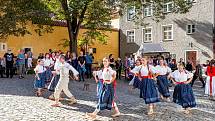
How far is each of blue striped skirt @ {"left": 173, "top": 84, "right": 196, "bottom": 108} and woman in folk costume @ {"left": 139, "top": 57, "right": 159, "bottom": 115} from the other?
94 centimetres

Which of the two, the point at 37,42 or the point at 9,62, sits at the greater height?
the point at 37,42

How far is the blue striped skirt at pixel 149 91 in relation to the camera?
11328 mm

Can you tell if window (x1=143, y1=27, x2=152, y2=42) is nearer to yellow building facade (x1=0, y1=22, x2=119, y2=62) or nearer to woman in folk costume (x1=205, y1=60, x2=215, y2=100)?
yellow building facade (x1=0, y1=22, x2=119, y2=62)

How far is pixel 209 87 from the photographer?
15805 mm

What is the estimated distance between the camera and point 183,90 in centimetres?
1195

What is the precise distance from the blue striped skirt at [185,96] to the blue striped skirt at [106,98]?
8.72 ft

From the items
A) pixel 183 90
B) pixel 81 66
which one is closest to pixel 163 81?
pixel 183 90

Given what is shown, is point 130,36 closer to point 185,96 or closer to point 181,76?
point 181,76

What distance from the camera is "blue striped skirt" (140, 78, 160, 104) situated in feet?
37.2

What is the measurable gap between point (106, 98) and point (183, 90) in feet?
9.55

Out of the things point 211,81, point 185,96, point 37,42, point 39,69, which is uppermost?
point 37,42

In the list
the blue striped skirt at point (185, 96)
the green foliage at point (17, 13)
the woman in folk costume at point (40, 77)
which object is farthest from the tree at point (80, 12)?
the blue striped skirt at point (185, 96)

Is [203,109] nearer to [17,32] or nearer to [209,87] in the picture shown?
[209,87]

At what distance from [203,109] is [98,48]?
2562 cm
